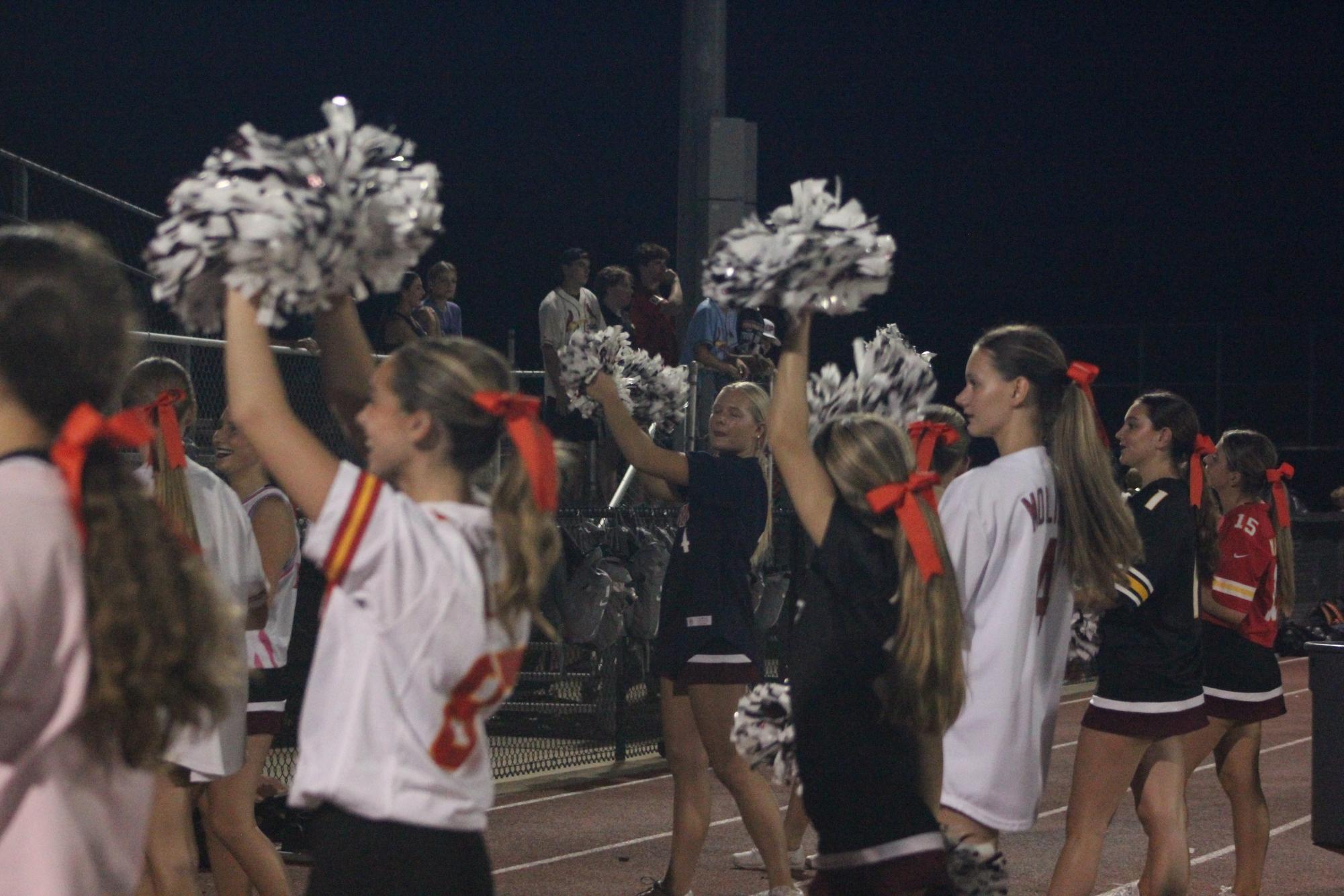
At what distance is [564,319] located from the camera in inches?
425

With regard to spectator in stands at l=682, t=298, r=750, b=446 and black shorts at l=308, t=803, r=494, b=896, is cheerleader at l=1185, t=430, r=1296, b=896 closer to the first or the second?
spectator in stands at l=682, t=298, r=750, b=446

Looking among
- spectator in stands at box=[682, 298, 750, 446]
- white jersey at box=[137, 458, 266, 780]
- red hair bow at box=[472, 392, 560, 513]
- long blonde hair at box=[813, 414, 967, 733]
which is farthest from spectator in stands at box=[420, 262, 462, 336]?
red hair bow at box=[472, 392, 560, 513]

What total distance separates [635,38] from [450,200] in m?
3.97

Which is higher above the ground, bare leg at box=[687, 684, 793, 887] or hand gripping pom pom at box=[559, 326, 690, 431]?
hand gripping pom pom at box=[559, 326, 690, 431]

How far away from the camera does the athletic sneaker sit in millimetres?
6781

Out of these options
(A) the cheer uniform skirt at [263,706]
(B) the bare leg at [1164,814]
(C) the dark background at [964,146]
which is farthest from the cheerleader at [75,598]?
(C) the dark background at [964,146]

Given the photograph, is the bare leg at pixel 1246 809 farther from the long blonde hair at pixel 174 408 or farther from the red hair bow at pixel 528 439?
the red hair bow at pixel 528 439

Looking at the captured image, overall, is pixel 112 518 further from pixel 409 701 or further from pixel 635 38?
pixel 635 38

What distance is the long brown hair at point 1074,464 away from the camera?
419 centimetres

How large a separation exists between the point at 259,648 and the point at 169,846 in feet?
2.51

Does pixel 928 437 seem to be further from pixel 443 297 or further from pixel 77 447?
pixel 443 297

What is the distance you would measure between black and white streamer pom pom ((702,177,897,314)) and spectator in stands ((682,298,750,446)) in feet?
15.8

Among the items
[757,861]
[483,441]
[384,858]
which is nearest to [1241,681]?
[757,861]

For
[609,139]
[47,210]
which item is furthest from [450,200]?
[47,210]
